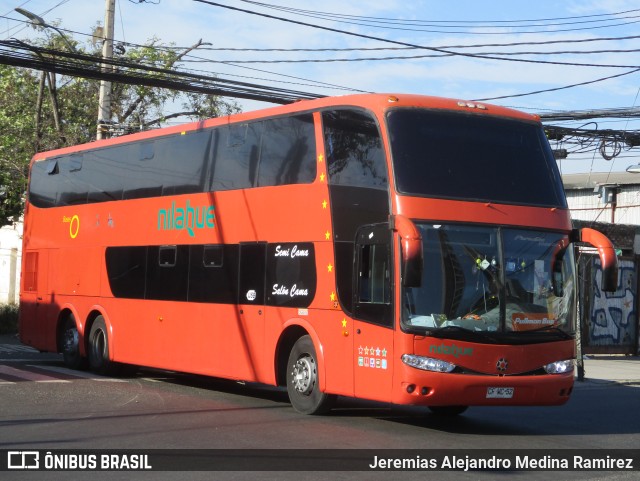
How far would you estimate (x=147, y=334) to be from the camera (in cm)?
1780

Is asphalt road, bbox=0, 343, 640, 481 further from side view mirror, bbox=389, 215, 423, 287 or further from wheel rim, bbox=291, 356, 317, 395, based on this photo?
side view mirror, bbox=389, 215, 423, 287

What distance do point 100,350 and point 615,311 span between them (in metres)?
15.1

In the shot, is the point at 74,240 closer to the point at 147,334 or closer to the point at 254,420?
the point at 147,334

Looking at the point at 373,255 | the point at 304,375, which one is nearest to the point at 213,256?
the point at 304,375

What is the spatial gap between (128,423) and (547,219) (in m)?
5.77

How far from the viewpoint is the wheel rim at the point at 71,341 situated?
20047 mm

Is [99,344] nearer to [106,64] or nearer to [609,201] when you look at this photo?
[106,64]

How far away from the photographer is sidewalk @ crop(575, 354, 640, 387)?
21.0 m

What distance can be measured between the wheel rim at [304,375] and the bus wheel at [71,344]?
284 inches

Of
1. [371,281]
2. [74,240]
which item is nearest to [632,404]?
[371,281]

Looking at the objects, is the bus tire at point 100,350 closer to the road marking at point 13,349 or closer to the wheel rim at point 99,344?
the wheel rim at point 99,344

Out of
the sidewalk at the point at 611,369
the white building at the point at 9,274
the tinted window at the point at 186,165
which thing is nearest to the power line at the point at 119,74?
the tinted window at the point at 186,165

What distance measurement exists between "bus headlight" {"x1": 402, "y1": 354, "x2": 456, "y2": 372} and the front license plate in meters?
0.56

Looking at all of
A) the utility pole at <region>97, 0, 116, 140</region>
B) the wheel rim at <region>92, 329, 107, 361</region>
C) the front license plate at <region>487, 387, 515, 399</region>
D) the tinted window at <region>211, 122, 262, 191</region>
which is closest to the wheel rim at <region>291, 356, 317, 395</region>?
the front license plate at <region>487, 387, 515, 399</region>
